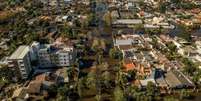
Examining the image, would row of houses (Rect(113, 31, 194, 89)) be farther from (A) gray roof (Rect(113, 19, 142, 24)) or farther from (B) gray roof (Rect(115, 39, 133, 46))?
(A) gray roof (Rect(113, 19, 142, 24))

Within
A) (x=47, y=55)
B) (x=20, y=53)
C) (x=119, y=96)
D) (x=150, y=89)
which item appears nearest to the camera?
(x=119, y=96)

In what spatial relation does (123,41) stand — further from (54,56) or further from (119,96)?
(119,96)

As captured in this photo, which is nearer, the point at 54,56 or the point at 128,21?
the point at 54,56

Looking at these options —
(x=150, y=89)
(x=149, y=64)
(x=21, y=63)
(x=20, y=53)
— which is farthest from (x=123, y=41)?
(x=21, y=63)

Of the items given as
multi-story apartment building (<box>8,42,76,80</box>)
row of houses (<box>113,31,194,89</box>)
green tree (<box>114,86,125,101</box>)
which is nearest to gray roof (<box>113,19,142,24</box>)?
row of houses (<box>113,31,194,89</box>)

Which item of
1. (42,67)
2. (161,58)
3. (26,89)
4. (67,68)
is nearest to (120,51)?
(161,58)
